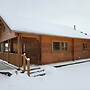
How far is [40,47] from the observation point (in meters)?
13.8

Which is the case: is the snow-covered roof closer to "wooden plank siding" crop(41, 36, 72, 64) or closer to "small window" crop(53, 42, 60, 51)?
"wooden plank siding" crop(41, 36, 72, 64)

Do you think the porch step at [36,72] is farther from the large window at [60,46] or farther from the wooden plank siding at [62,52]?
the large window at [60,46]

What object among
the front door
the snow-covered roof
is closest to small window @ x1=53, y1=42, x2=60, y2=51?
the snow-covered roof

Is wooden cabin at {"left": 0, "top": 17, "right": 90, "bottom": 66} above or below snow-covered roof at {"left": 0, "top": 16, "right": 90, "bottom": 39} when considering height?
below

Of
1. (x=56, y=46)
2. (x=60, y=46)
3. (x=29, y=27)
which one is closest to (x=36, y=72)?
(x=29, y=27)

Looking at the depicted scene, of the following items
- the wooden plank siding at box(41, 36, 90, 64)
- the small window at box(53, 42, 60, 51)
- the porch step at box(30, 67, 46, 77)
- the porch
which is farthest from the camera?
the small window at box(53, 42, 60, 51)

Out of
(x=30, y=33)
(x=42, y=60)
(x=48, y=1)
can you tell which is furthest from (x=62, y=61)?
(x=48, y=1)

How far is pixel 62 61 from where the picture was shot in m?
16.3

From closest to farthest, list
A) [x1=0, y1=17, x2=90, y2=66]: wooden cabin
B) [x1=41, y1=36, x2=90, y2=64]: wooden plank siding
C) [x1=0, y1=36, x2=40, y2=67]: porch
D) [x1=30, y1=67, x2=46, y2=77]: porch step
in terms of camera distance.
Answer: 1. [x1=30, y1=67, x2=46, y2=77]: porch step
2. [x1=0, y1=36, x2=40, y2=67]: porch
3. [x1=0, y1=17, x2=90, y2=66]: wooden cabin
4. [x1=41, y1=36, x2=90, y2=64]: wooden plank siding

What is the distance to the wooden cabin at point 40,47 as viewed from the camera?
→ 12216mm

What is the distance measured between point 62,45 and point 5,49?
724 cm

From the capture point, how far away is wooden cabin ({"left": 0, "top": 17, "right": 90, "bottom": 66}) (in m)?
12.2

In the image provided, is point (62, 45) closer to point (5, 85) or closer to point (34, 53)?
point (34, 53)

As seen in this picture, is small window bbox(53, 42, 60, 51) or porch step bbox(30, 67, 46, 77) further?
small window bbox(53, 42, 60, 51)
